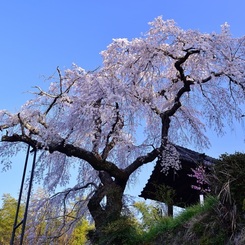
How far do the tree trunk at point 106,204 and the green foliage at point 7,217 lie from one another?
9961 mm

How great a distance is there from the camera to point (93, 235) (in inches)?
308

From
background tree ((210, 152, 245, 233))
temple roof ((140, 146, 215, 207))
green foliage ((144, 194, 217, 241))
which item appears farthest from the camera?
temple roof ((140, 146, 215, 207))

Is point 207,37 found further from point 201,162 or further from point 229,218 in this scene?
point 229,218

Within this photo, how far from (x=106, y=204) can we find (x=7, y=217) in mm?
11846

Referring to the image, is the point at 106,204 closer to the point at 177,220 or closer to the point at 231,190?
the point at 177,220

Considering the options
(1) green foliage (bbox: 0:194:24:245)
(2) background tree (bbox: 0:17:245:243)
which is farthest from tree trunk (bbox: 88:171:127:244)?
(1) green foliage (bbox: 0:194:24:245)

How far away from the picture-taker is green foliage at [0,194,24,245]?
1764 cm

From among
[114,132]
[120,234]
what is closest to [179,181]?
[114,132]

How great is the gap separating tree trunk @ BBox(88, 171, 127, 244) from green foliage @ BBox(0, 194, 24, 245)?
32.7ft

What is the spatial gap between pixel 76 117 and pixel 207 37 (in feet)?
12.1

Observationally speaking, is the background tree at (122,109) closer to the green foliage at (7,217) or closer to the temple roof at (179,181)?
the temple roof at (179,181)

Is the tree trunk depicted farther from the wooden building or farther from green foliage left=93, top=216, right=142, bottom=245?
the wooden building

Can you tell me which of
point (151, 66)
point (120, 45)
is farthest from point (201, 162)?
point (120, 45)

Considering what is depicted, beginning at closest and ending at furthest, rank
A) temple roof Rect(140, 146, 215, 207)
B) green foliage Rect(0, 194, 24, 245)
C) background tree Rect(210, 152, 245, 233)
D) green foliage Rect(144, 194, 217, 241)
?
background tree Rect(210, 152, 245, 233) < green foliage Rect(144, 194, 217, 241) < temple roof Rect(140, 146, 215, 207) < green foliage Rect(0, 194, 24, 245)
